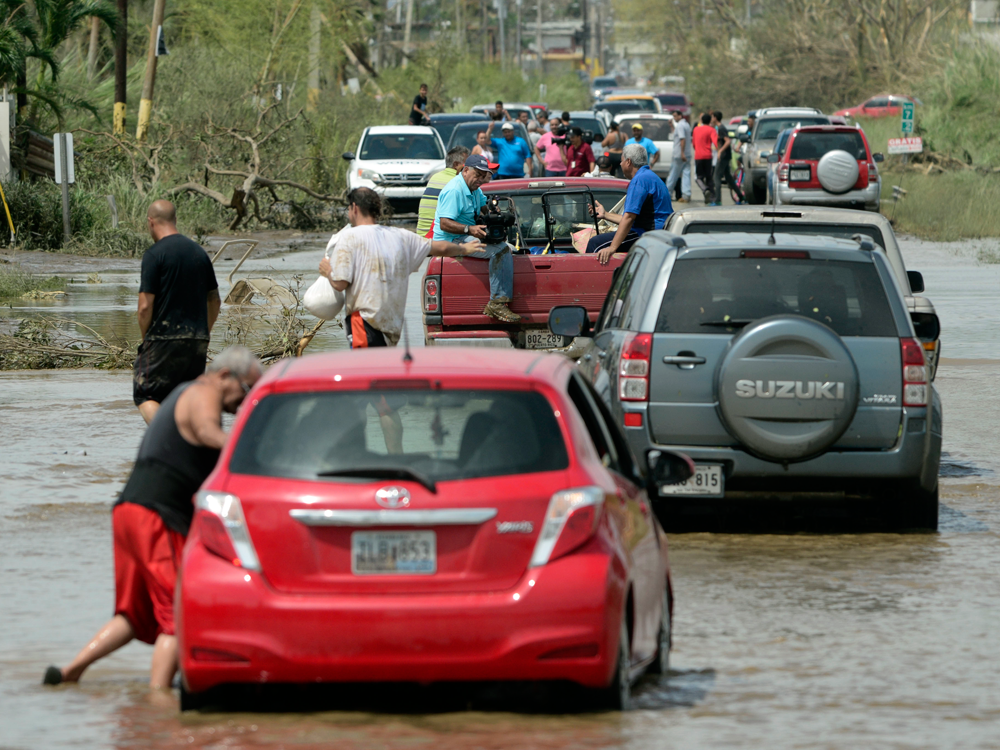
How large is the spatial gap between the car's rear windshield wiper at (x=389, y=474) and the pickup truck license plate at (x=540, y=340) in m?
8.75

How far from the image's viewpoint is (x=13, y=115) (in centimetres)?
3038

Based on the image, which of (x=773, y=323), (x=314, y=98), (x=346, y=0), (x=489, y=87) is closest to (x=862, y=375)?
(x=773, y=323)

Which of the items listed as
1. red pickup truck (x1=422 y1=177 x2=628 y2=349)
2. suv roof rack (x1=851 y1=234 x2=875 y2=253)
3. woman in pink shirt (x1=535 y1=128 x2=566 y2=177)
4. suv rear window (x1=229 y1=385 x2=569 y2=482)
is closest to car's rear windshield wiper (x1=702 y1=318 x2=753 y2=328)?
suv roof rack (x1=851 y1=234 x2=875 y2=253)

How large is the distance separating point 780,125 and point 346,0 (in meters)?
19.3

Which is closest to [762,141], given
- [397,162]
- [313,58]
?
[397,162]

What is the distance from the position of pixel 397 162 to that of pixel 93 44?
14.9m

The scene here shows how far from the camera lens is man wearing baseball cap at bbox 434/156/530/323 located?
42.8 feet

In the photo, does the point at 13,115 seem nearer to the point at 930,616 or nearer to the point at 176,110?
the point at 176,110

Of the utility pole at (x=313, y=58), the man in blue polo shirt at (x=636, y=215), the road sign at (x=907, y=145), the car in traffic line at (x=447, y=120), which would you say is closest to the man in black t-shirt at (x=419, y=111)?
the car in traffic line at (x=447, y=120)

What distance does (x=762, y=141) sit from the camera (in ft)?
123

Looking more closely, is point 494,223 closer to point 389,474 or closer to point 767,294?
point 767,294

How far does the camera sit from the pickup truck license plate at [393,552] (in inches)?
198

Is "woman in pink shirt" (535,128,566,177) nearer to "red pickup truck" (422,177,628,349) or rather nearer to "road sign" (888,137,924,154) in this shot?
"road sign" (888,137,924,154)

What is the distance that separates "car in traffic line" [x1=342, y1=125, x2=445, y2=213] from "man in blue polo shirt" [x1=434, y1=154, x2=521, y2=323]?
64.3 feet
